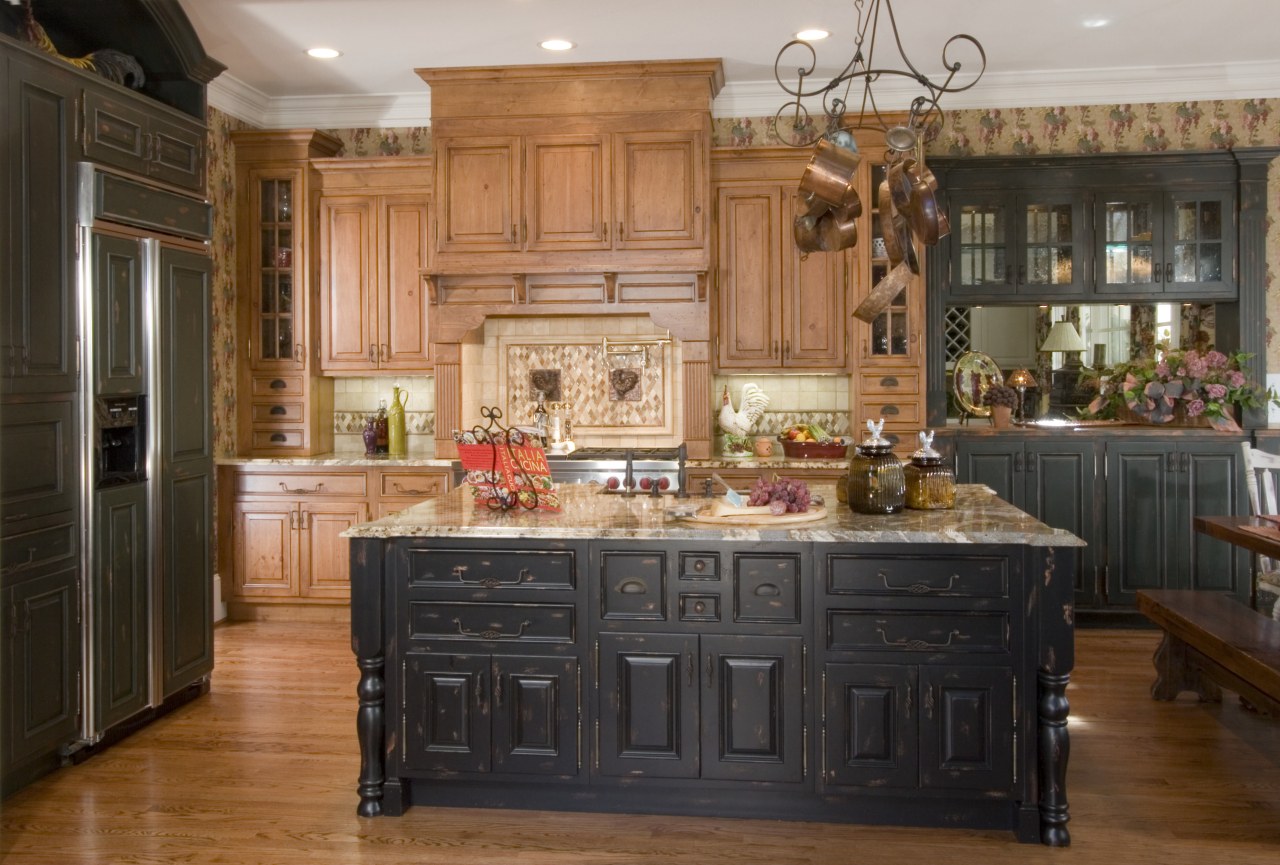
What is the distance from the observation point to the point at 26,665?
341 centimetres

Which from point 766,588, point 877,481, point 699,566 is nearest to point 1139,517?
point 877,481

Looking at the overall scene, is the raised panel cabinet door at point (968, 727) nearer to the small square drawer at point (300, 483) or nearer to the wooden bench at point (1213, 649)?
the wooden bench at point (1213, 649)

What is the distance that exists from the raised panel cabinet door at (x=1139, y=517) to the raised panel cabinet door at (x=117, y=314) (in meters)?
4.52

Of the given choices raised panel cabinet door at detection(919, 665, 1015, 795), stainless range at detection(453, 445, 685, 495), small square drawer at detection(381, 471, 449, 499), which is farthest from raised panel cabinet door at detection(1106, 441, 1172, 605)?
small square drawer at detection(381, 471, 449, 499)

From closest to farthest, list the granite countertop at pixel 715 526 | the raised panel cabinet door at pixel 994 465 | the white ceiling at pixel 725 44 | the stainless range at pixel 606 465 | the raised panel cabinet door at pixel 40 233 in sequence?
the granite countertop at pixel 715 526, the raised panel cabinet door at pixel 40 233, the white ceiling at pixel 725 44, the stainless range at pixel 606 465, the raised panel cabinet door at pixel 994 465

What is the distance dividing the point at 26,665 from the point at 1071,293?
499 cm

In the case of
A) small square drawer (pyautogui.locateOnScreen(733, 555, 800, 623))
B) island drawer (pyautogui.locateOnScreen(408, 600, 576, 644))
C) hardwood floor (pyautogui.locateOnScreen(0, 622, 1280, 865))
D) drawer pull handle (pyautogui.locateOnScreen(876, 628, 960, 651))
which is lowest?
hardwood floor (pyautogui.locateOnScreen(0, 622, 1280, 865))

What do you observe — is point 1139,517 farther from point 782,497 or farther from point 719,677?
point 719,677

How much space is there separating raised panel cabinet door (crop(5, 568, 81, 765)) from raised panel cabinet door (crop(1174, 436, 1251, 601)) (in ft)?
16.4

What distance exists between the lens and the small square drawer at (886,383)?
5.77 meters

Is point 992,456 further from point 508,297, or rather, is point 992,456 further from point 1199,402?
point 508,297

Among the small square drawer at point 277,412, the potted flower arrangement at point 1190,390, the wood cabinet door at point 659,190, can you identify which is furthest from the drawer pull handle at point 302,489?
the potted flower arrangement at point 1190,390

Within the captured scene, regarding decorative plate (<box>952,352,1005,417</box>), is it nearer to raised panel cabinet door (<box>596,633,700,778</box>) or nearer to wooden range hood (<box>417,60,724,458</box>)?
wooden range hood (<box>417,60,724,458</box>)

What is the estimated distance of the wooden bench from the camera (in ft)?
11.4
